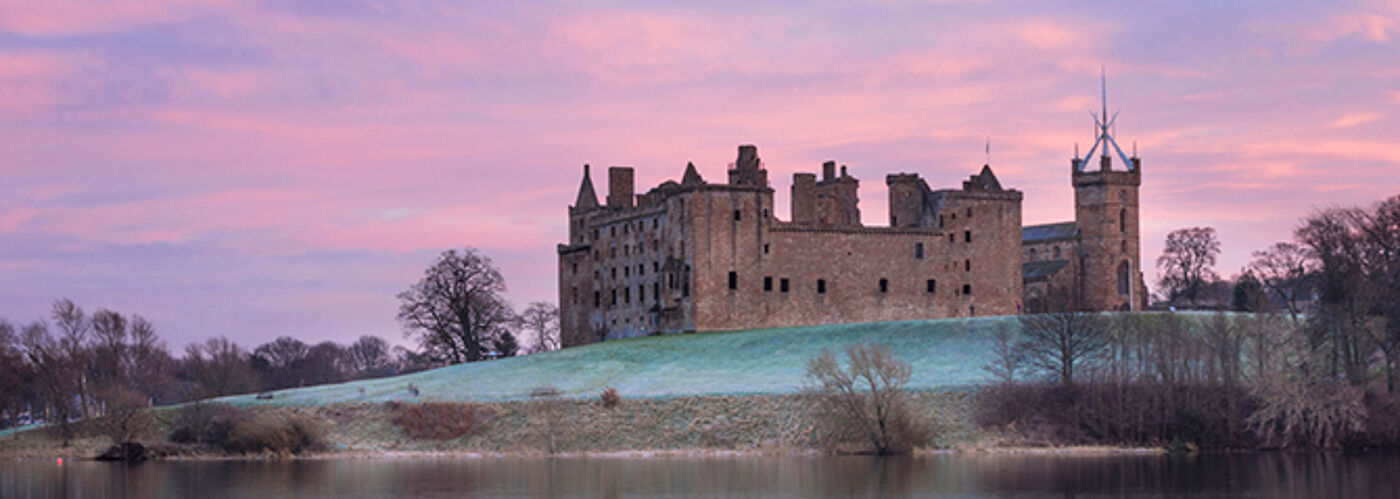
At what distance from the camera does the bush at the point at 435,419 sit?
64.1 meters

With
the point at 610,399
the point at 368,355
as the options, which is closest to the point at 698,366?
the point at 610,399

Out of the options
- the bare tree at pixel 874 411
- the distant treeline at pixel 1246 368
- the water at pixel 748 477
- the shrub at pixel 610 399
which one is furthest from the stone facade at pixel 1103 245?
the water at pixel 748 477

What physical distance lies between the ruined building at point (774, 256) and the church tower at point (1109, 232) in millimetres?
7635

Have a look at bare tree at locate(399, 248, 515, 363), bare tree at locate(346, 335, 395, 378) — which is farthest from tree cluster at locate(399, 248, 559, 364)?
bare tree at locate(346, 335, 395, 378)

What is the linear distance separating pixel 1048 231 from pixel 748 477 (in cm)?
7355

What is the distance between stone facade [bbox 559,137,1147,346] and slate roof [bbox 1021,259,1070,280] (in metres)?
6.29

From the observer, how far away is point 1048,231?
117062 mm

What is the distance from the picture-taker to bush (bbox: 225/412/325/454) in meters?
61.8

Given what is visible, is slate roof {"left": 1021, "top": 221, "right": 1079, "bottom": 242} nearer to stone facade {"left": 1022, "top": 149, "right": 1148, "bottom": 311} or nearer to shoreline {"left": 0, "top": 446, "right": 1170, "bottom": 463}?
stone facade {"left": 1022, "top": 149, "right": 1148, "bottom": 311}

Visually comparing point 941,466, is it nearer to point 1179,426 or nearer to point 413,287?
point 1179,426

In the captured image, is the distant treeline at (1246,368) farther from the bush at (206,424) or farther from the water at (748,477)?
the bush at (206,424)

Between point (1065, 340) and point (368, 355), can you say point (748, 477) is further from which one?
point (368, 355)

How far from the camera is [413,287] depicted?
309 feet

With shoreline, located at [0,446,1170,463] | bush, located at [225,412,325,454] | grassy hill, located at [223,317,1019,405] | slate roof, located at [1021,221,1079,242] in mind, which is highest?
slate roof, located at [1021,221,1079,242]
